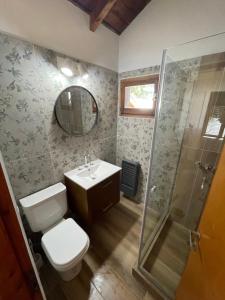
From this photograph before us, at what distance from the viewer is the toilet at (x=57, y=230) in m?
1.16

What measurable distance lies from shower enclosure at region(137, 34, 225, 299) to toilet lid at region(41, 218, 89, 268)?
0.60 meters

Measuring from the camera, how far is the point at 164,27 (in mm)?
1491

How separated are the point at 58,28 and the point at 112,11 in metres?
0.72

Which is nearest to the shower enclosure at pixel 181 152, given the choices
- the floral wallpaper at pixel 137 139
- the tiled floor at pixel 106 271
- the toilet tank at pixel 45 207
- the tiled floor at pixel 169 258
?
the tiled floor at pixel 169 258

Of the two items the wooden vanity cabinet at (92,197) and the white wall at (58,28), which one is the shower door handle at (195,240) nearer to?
the wooden vanity cabinet at (92,197)

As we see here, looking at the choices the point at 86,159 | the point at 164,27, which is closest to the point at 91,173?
the point at 86,159

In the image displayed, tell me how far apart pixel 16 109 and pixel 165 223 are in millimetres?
2247

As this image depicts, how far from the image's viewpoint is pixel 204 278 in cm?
65

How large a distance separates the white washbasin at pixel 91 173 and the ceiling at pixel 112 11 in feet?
5.43

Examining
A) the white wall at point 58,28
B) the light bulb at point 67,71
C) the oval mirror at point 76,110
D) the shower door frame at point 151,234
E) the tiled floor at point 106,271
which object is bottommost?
the tiled floor at point 106,271

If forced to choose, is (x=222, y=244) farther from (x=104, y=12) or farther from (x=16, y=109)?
(x=104, y=12)

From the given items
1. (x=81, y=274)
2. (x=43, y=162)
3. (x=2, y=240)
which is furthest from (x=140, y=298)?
(x=43, y=162)

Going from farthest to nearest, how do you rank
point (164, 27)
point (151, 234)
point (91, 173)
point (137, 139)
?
1. point (137, 139)
2. point (91, 173)
3. point (151, 234)
4. point (164, 27)

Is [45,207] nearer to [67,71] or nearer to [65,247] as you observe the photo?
[65,247]
